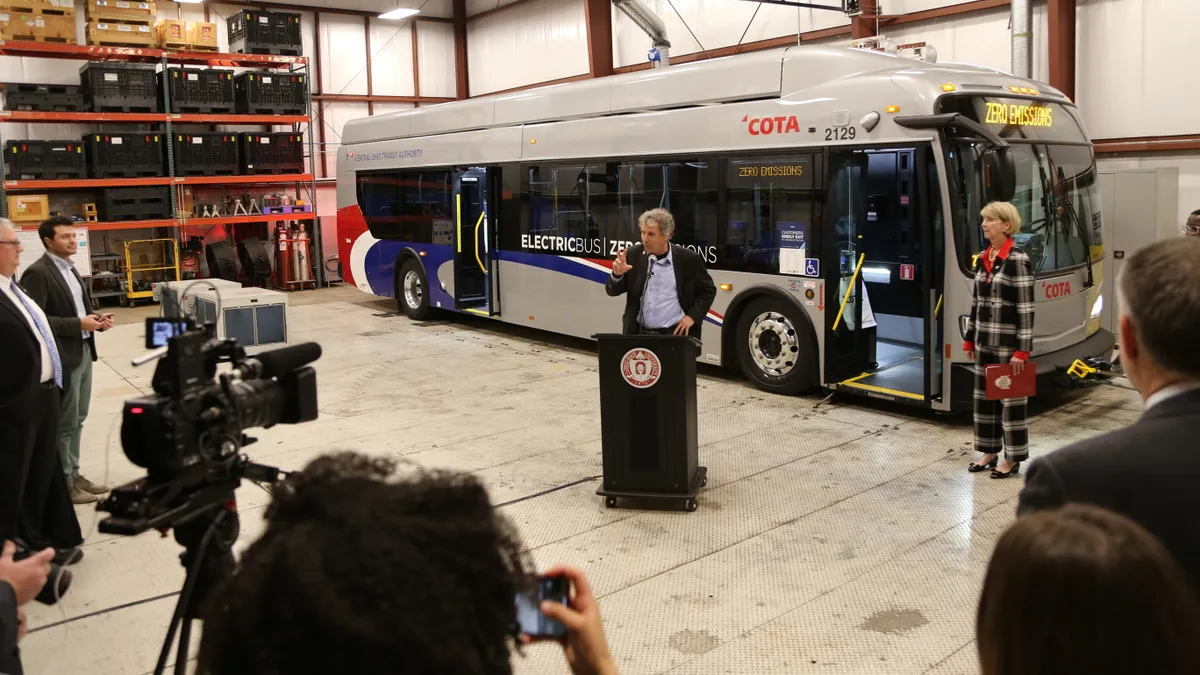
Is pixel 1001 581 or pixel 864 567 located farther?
pixel 864 567

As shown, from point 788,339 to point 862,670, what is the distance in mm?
4985

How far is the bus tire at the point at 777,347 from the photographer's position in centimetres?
854

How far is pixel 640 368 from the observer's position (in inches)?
232

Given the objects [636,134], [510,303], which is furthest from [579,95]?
[510,303]

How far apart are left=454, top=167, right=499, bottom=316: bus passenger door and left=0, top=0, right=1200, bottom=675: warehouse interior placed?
0.48 ft

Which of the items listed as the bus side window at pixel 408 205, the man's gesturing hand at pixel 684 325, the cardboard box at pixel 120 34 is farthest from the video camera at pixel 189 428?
the cardboard box at pixel 120 34

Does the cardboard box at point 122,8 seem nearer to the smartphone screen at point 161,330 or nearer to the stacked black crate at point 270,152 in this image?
the stacked black crate at point 270,152

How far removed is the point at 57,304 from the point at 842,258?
5857mm

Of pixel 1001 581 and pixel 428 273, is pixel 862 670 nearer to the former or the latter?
pixel 1001 581

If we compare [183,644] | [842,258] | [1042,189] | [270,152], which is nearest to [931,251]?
[842,258]

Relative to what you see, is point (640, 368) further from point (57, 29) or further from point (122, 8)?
point (122, 8)

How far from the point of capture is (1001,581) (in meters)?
1.22

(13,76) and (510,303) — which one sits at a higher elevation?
(13,76)

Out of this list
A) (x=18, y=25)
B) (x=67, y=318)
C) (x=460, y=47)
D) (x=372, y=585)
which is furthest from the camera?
(x=460, y=47)
